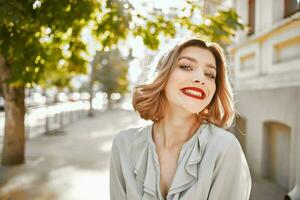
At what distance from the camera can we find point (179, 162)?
1.98m

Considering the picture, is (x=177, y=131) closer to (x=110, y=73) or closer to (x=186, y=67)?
(x=186, y=67)

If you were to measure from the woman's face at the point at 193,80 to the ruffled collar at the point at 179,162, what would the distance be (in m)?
0.18

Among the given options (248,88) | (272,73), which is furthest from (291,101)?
(248,88)

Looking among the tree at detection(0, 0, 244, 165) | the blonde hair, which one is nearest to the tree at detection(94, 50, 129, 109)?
the tree at detection(0, 0, 244, 165)

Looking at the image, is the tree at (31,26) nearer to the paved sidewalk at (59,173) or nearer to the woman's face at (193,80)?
the paved sidewalk at (59,173)

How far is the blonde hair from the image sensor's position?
2.03 metres

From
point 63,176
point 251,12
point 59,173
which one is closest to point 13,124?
point 59,173

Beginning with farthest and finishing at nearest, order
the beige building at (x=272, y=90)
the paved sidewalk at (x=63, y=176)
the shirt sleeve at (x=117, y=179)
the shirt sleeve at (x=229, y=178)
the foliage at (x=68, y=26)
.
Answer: the paved sidewalk at (x=63, y=176) < the beige building at (x=272, y=90) < the foliage at (x=68, y=26) < the shirt sleeve at (x=117, y=179) < the shirt sleeve at (x=229, y=178)

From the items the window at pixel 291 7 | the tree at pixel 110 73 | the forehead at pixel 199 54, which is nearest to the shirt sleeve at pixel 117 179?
the forehead at pixel 199 54

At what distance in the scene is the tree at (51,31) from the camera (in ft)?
13.8

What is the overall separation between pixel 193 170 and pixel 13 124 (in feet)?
21.6

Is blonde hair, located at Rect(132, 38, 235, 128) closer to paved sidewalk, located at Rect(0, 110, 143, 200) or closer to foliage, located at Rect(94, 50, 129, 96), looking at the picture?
paved sidewalk, located at Rect(0, 110, 143, 200)

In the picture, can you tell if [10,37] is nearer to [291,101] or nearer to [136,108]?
[136,108]

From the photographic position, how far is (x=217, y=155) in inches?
74.0
